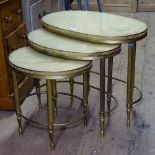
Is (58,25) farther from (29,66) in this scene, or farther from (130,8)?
(130,8)

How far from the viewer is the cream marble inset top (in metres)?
1.56

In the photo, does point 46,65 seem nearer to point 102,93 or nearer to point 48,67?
point 48,67

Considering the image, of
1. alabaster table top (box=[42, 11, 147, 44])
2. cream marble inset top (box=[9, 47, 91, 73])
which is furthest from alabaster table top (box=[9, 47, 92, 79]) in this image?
alabaster table top (box=[42, 11, 147, 44])

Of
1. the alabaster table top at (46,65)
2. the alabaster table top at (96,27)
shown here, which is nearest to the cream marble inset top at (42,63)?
the alabaster table top at (46,65)

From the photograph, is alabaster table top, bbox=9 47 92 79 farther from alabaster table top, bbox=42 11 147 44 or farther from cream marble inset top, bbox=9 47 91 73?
alabaster table top, bbox=42 11 147 44

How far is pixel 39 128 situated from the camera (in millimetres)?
1988

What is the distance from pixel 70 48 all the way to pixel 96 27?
25 cm

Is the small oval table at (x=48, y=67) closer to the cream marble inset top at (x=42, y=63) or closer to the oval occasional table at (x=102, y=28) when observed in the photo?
the cream marble inset top at (x=42, y=63)

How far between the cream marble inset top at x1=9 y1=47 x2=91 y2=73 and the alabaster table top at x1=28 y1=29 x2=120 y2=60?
0.12ft

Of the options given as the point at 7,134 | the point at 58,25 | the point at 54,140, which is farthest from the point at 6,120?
the point at 58,25

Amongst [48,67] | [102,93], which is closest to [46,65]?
[48,67]

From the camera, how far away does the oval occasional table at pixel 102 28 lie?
5.41ft

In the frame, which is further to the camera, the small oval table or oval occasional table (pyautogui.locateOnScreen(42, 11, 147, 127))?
oval occasional table (pyautogui.locateOnScreen(42, 11, 147, 127))

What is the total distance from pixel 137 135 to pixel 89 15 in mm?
824
